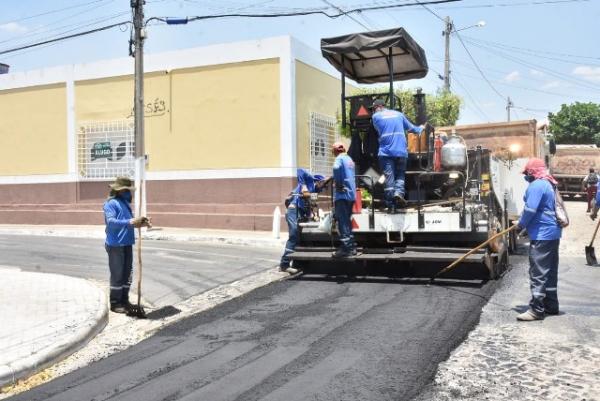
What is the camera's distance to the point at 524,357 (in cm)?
497

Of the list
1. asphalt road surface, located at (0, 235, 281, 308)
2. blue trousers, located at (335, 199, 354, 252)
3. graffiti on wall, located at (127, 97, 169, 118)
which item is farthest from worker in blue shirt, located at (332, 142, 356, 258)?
graffiti on wall, located at (127, 97, 169, 118)

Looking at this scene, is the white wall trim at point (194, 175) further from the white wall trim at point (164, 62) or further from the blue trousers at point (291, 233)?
the blue trousers at point (291, 233)

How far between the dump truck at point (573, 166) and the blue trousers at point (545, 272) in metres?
26.8

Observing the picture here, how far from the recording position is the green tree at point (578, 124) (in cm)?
5344

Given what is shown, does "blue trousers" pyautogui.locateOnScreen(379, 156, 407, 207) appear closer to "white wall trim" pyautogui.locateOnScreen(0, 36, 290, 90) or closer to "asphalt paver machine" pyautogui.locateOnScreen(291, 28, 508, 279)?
"asphalt paver machine" pyautogui.locateOnScreen(291, 28, 508, 279)

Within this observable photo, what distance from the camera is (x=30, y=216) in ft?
70.1

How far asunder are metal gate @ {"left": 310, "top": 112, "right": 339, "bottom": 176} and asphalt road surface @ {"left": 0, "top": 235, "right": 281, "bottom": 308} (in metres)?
5.77

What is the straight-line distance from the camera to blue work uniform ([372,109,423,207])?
834 cm

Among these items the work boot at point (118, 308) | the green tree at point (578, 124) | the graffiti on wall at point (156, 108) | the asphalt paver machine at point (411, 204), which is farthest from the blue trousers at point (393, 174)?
the green tree at point (578, 124)

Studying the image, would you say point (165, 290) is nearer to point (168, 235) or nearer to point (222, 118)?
point (168, 235)

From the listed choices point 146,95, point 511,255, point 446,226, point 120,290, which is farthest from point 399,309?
point 146,95

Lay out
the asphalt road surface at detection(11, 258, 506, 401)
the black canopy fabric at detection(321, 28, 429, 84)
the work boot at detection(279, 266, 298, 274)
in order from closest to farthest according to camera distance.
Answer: the asphalt road surface at detection(11, 258, 506, 401) → the black canopy fabric at detection(321, 28, 429, 84) → the work boot at detection(279, 266, 298, 274)

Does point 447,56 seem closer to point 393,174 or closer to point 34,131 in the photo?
point 34,131

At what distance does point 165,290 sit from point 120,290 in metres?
1.27
